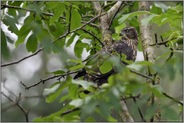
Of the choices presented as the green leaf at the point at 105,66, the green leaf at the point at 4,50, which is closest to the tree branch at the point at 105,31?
Result: the green leaf at the point at 105,66

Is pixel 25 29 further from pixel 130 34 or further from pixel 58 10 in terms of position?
pixel 130 34

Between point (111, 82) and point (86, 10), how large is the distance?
1784 millimetres

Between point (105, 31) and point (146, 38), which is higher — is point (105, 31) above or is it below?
above

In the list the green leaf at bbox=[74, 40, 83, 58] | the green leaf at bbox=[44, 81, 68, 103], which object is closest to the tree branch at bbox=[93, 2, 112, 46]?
the green leaf at bbox=[74, 40, 83, 58]

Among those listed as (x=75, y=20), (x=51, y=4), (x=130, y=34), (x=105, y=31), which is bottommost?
(x=130, y=34)

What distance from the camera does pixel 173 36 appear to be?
2.28 m

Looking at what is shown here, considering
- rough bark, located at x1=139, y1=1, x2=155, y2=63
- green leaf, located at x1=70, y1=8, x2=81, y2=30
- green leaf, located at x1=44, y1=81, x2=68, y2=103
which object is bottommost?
rough bark, located at x1=139, y1=1, x2=155, y2=63

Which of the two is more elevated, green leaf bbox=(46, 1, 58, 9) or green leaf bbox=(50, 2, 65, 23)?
green leaf bbox=(46, 1, 58, 9)

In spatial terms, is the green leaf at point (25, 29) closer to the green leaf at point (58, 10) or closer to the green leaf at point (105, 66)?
the green leaf at point (58, 10)

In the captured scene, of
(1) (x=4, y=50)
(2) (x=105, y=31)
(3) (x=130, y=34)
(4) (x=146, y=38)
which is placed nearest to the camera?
(1) (x=4, y=50)

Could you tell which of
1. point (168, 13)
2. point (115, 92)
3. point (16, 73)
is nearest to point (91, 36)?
point (168, 13)

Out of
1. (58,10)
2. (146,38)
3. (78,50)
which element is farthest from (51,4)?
(146,38)

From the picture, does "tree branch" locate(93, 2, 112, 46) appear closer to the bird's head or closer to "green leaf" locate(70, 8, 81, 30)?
"green leaf" locate(70, 8, 81, 30)

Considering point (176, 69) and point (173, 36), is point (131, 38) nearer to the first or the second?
point (173, 36)
